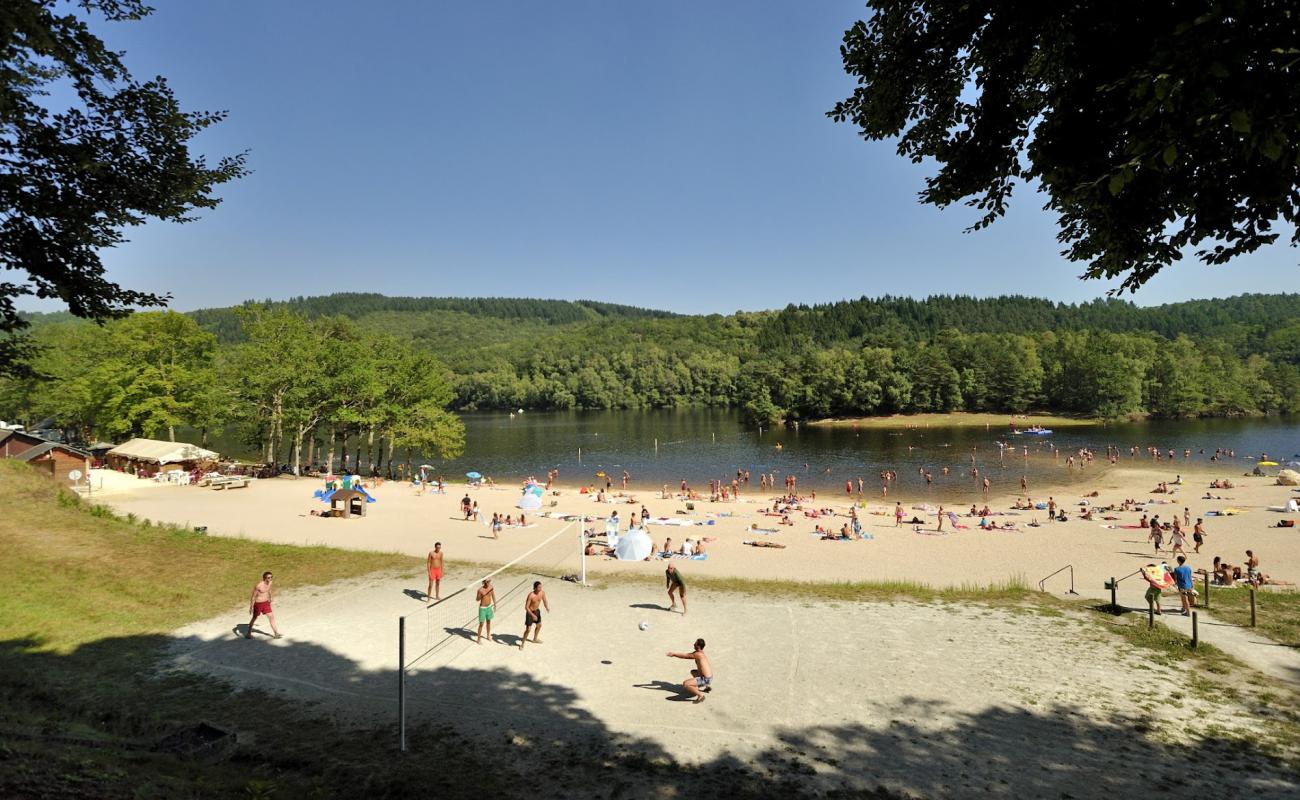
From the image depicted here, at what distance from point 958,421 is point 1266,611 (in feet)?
310

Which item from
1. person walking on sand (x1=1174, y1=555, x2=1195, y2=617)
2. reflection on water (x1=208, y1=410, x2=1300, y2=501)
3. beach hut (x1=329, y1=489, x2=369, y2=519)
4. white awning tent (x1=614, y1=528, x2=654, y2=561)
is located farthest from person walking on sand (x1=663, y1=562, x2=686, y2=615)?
reflection on water (x1=208, y1=410, x2=1300, y2=501)

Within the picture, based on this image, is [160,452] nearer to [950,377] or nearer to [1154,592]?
[1154,592]

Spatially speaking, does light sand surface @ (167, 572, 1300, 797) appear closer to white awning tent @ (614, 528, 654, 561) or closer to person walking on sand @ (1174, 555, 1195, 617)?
person walking on sand @ (1174, 555, 1195, 617)

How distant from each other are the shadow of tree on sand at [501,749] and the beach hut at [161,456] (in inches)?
1480

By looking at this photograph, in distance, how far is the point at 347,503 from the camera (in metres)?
33.0

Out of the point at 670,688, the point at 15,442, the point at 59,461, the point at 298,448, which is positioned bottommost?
the point at 670,688

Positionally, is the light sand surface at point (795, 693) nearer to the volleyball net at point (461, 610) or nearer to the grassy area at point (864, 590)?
the volleyball net at point (461, 610)

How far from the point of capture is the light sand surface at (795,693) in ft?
30.1

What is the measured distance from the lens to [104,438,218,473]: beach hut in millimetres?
43906

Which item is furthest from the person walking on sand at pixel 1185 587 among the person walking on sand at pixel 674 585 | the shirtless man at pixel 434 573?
the shirtless man at pixel 434 573

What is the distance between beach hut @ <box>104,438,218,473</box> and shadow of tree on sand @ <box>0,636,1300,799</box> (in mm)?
37597

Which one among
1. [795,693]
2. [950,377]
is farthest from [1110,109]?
[950,377]

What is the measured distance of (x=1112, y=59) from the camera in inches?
231

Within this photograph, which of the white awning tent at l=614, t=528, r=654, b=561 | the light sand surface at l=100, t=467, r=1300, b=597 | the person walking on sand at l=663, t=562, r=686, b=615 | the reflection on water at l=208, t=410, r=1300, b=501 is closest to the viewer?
the person walking on sand at l=663, t=562, r=686, b=615
